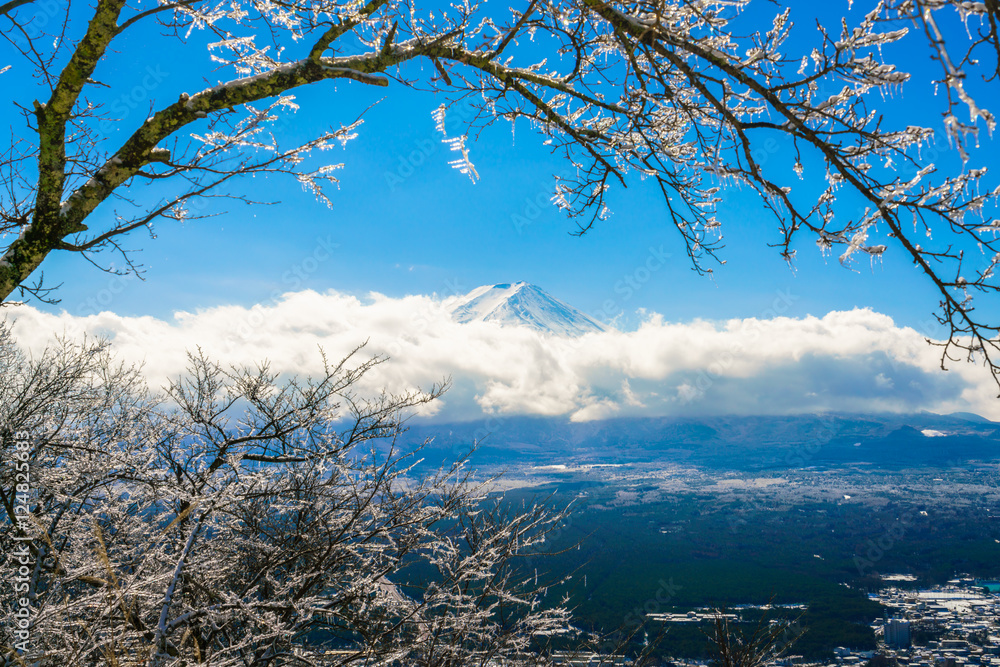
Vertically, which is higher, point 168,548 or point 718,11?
point 718,11

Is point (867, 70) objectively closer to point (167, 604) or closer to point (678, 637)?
point (167, 604)

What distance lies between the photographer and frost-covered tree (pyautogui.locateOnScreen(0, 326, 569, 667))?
4.00 meters

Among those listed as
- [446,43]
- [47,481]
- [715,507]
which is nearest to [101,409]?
[47,481]

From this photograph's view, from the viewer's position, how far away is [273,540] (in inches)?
221

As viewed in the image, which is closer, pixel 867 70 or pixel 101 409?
pixel 867 70

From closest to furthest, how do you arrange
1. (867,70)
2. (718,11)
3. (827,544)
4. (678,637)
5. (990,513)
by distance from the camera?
(867,70) < (718,11) < (678,637) < (827,544) < (990,513)

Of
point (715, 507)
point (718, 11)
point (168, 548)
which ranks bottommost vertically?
point (715, 507)

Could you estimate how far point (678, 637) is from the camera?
38625 millimetres

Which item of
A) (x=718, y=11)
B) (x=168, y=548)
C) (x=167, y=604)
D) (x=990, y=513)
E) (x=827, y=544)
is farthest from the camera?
(x=990, y=513)

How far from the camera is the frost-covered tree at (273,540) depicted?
13.1 feet

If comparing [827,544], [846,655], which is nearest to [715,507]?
[827,544]

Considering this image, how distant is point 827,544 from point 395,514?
119 metres

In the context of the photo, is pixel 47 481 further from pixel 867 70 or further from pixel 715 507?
pixel 715 507

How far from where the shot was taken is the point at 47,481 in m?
5.49
